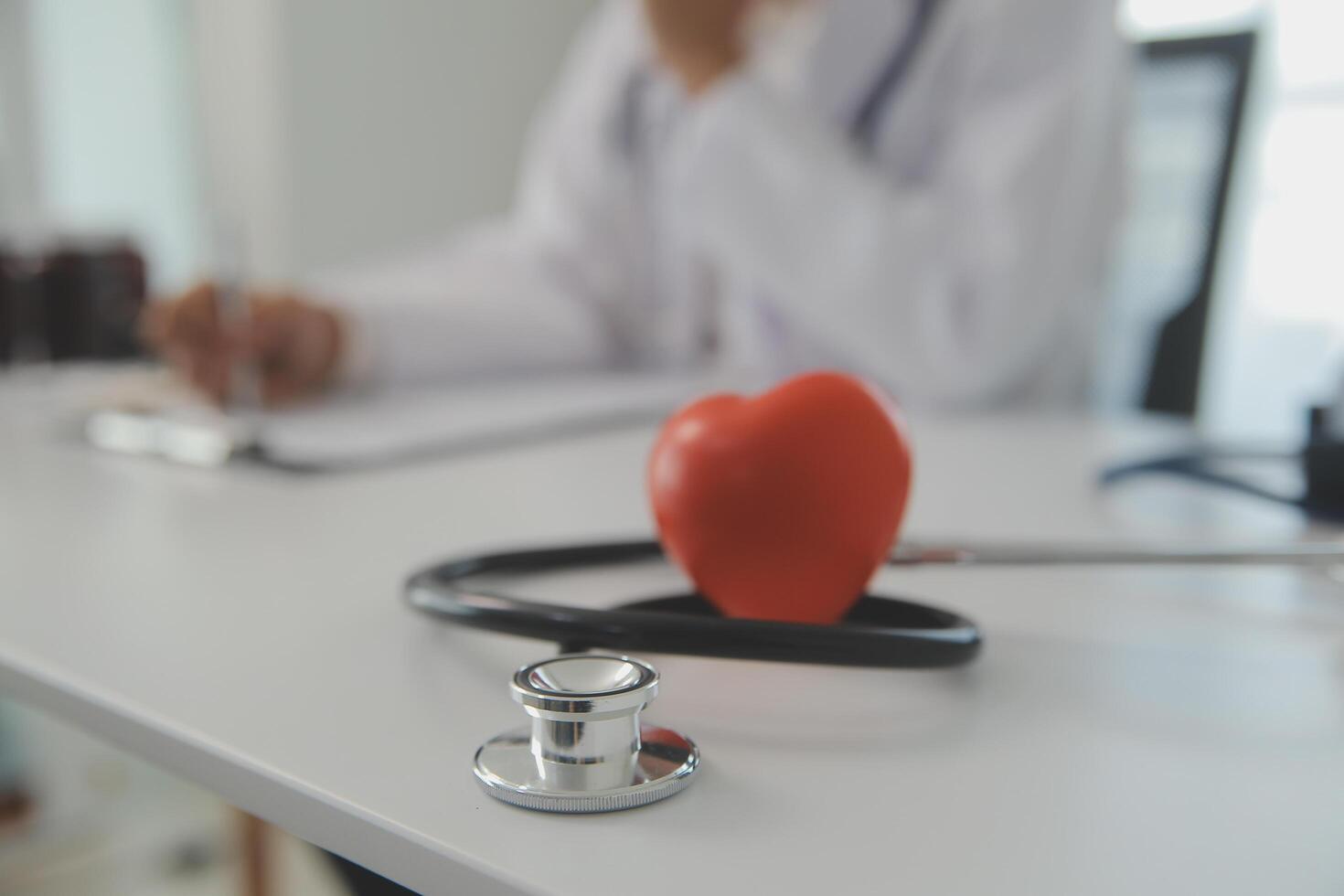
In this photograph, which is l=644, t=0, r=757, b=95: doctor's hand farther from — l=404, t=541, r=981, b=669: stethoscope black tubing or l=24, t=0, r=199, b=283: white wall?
l=24, t=0, r=199, b=283: white wall

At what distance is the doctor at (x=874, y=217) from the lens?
0.83m

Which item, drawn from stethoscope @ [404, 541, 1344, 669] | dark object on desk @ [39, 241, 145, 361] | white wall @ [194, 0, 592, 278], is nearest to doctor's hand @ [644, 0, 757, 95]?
dark object on desk @ [39, 241, 145, 361]

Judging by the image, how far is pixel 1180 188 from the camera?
120cm

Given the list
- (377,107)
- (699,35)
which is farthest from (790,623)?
(377,107)

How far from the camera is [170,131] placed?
95.6 inches

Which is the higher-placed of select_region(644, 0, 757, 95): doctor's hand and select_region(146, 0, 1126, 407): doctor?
select_region(644, 0, 757, 95): doctor's hand

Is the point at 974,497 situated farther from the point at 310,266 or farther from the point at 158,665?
the point at 310,266

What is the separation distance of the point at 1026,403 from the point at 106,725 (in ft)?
2.55

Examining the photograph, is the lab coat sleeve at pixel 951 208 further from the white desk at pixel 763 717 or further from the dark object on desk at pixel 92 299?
the dark object on desk at pixel 92 299

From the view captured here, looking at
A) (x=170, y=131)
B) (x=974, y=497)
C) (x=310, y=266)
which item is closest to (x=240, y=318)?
(x=974, y=497)

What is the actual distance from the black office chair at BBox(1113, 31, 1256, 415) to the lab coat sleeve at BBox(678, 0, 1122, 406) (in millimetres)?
351

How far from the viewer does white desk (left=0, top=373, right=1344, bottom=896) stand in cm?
19

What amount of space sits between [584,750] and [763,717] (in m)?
0.06

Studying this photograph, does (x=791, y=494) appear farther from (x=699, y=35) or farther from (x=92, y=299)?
(x=92, y=299)
